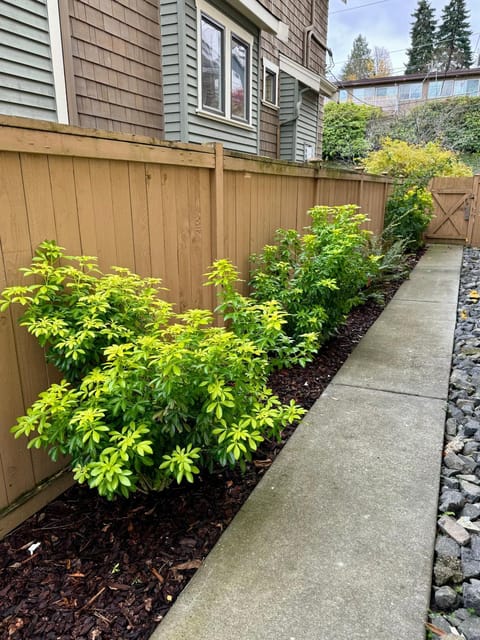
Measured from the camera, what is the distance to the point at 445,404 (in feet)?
9.80

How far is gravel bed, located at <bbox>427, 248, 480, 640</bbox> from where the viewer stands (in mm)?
1498

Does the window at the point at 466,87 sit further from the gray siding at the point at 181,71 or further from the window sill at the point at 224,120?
the gray siding at the point at 181,71

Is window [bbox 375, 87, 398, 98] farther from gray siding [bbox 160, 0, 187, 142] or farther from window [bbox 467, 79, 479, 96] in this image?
gray siding [bbox 160, 0, 187, 142]

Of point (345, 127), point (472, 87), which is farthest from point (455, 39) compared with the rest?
point (345, 127)

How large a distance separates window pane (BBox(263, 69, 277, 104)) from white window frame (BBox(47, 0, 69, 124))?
19.2 feet

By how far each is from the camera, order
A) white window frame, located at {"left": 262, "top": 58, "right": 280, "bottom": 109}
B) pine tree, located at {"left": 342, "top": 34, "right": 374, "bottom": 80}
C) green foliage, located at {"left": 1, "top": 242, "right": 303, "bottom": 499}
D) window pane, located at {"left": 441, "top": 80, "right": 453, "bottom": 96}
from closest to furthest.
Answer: green foliage, located at {"left": 1, "top": 242, "right": 303, "bottom": 499}
white window frame, located at {"left": 262, "top": 58, "right": 280, "bottom": 109}
window pane, located at {"left": 441, "top": 80, "right": 453, "bottom": 96}
pine tree, located at {"left": 342, "top": 34, "right": 374, "bottom": 80}

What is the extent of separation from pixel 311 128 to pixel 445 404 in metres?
9.97

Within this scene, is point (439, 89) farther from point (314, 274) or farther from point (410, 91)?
point (314, 274)

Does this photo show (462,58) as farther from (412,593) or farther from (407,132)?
(412,593)

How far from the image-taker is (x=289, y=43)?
972 cm

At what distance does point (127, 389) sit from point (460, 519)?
156cm

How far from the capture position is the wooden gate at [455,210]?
1069 cm

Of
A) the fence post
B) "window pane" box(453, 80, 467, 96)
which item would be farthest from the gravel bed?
"window pane" box(453, 80, 467, 96)

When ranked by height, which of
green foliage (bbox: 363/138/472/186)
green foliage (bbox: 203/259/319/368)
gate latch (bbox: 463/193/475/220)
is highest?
green foliage (bbox: 363/138/472/186)
